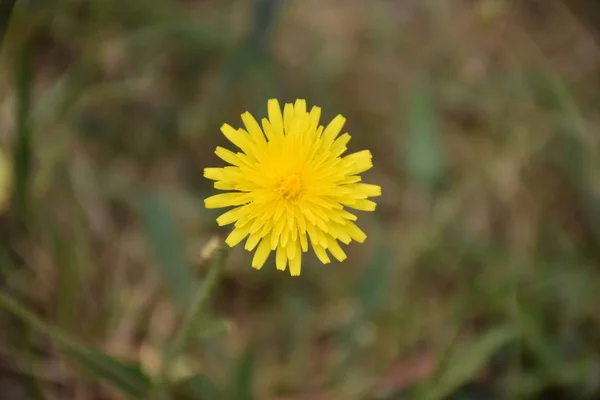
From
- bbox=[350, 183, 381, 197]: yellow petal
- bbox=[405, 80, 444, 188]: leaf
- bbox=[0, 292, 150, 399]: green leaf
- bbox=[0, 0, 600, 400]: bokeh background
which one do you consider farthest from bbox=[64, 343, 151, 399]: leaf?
bbox=[405, 80, 444, 188]: leaf

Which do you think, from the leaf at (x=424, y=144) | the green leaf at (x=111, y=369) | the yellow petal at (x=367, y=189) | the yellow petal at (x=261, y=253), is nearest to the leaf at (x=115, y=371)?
the green leaf at (x=111, y=369)

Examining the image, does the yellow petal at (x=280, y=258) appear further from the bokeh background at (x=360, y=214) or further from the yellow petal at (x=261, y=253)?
the bokeh background at (x=360, y=214)

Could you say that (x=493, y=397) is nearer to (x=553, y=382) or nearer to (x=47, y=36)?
(x=553, y=382)

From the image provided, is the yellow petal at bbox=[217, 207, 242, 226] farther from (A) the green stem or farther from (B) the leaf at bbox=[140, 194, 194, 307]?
(B) the leaf at bbox=[140, 194, 194, 307]

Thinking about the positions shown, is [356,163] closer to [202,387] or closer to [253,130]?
[253,130]

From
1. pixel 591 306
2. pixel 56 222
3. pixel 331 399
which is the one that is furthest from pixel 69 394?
pixel 591 306

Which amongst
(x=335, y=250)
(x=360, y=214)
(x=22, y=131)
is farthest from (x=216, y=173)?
(x=360, y=214)
